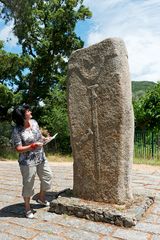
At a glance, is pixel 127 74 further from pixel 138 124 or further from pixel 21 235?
pixel 138 124

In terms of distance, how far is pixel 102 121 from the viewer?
16.0ft

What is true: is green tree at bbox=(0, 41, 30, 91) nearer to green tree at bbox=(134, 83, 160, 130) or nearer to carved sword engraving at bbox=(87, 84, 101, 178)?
green tree at bbox=(134, 83, 160, 130)

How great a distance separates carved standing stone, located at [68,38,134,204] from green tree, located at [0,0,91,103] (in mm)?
13000

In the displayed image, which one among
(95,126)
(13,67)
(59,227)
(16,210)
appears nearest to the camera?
(59,227)

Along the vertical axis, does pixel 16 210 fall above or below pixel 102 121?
below

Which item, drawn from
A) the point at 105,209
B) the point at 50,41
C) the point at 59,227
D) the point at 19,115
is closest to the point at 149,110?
the point at 50,41

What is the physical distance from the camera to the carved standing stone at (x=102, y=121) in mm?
4758

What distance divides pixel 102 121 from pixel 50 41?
14364 mm

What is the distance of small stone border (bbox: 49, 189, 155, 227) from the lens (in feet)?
14.6

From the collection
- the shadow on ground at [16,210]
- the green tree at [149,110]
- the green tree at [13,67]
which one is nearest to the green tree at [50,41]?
the green tree at [13,67]

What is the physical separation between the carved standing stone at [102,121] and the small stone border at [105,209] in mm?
151

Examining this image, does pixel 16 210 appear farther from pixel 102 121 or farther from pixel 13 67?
pixel 13 67

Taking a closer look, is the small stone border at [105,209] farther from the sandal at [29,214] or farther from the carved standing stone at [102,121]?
the sandal at [29,214]

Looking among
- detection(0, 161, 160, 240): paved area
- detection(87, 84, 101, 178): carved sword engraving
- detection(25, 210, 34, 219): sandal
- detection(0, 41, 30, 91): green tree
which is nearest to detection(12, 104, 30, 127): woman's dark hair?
detection(87, 84, 101, 178): carved sword engraving
